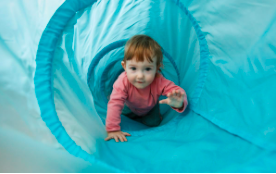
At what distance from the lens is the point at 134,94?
1.16 metres

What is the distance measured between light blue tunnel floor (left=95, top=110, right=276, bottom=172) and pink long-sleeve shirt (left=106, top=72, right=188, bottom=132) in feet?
0.52

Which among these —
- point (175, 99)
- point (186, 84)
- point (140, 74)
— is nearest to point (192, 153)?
point (175, 99)

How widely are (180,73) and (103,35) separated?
623 mm

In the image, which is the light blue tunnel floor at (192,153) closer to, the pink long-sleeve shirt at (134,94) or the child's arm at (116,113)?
the child's arm at (116,113)

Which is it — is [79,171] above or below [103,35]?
below

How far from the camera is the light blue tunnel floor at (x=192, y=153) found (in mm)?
640

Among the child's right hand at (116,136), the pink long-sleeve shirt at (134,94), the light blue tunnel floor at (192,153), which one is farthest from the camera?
the pink long-sleeve shirt at (134,94)

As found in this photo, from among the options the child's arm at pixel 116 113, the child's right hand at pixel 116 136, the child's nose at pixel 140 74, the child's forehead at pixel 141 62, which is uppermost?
the child's forehead at pixel 141 62

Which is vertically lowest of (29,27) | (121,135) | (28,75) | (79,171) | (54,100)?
(121,135)

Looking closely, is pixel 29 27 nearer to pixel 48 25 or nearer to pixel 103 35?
pixel 48 25

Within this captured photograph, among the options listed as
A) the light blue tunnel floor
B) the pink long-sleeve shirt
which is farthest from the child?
the light blue tunnel floor

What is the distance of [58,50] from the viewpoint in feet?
2.62

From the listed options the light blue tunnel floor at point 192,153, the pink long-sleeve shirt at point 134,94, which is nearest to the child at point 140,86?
the pink long-sleeve shirt at point 134,94

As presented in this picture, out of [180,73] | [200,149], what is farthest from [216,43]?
[200,149]
